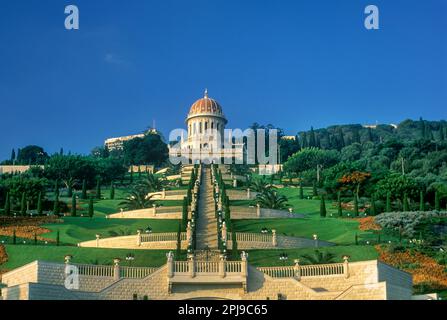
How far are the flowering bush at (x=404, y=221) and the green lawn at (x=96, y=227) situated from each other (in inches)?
535

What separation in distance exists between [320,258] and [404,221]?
42.4 feet

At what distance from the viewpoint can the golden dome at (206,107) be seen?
3949 inches

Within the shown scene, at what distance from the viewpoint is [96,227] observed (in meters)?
48.6

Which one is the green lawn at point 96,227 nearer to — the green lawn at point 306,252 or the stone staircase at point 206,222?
the stone staircase at point 206,222

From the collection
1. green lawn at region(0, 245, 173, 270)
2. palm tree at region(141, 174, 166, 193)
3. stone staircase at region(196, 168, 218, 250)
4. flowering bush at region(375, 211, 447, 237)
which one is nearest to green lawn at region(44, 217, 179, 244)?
stone staircase at region(196, 168, 218, 250)

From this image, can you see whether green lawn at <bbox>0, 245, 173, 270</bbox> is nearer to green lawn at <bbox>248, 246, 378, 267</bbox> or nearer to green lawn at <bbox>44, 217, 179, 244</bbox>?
green lawn at <bbox>248, 246, 378, 267</bbox>

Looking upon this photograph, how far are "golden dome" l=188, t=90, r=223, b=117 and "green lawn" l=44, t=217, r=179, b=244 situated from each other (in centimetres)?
5061

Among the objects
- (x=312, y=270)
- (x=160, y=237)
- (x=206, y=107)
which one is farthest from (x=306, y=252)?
(x=206, y=107)

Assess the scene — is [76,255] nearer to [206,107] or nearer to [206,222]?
[206,222]

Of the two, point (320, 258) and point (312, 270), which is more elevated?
point (320, 258)

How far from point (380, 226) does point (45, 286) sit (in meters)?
26.2

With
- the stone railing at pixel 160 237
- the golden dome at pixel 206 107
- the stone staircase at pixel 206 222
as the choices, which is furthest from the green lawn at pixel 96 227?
the golden dome at pixel 206 107
